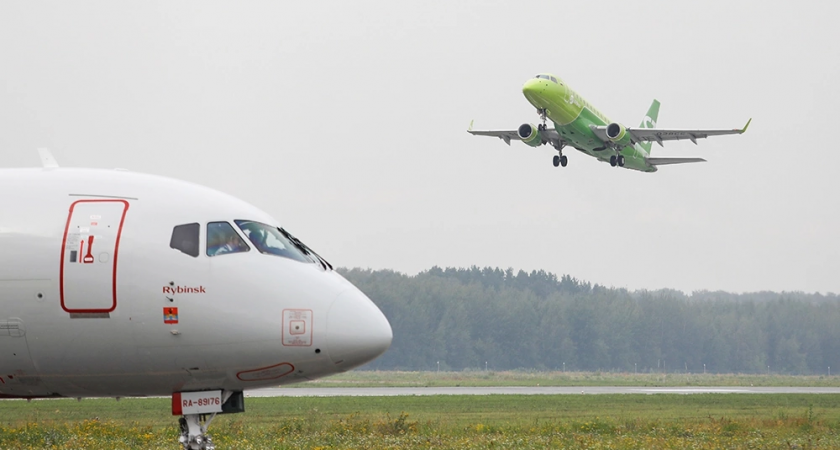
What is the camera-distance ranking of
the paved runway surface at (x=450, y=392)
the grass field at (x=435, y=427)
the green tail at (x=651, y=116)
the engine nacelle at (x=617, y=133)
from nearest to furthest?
the grass field at (x=435, y=427)
the paved runway surface at (x=450, y=392)
the engine nacelle at (x=617, y=133)
the green tail at (x=651, y=116)

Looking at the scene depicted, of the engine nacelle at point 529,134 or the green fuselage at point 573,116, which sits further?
the engine nacelle at point 529,134

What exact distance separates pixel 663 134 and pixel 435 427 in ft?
116

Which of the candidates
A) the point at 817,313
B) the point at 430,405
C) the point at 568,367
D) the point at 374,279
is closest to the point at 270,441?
the point at 430,405

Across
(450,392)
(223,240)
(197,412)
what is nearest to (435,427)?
(197,412)

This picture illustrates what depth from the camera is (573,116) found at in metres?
47.4

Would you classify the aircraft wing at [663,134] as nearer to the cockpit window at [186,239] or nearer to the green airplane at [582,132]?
the green airplane at [582,132]

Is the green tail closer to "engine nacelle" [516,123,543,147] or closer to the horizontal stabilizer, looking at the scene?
the horizontal stabilizer

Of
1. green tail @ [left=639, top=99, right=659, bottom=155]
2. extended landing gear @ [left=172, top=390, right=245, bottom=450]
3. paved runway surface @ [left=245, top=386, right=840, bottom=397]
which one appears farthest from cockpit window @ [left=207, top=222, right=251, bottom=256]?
green tail @ [left=639, top=99, right=659, bottom=155]

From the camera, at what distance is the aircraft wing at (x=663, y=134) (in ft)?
163

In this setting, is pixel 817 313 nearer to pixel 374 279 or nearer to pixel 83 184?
pixel 374 279

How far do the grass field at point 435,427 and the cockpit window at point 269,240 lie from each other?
4.50 metres

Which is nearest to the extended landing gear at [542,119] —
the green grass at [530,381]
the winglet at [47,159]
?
the green grass at [530,381]

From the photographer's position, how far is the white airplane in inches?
402

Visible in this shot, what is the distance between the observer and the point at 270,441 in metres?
15.8
